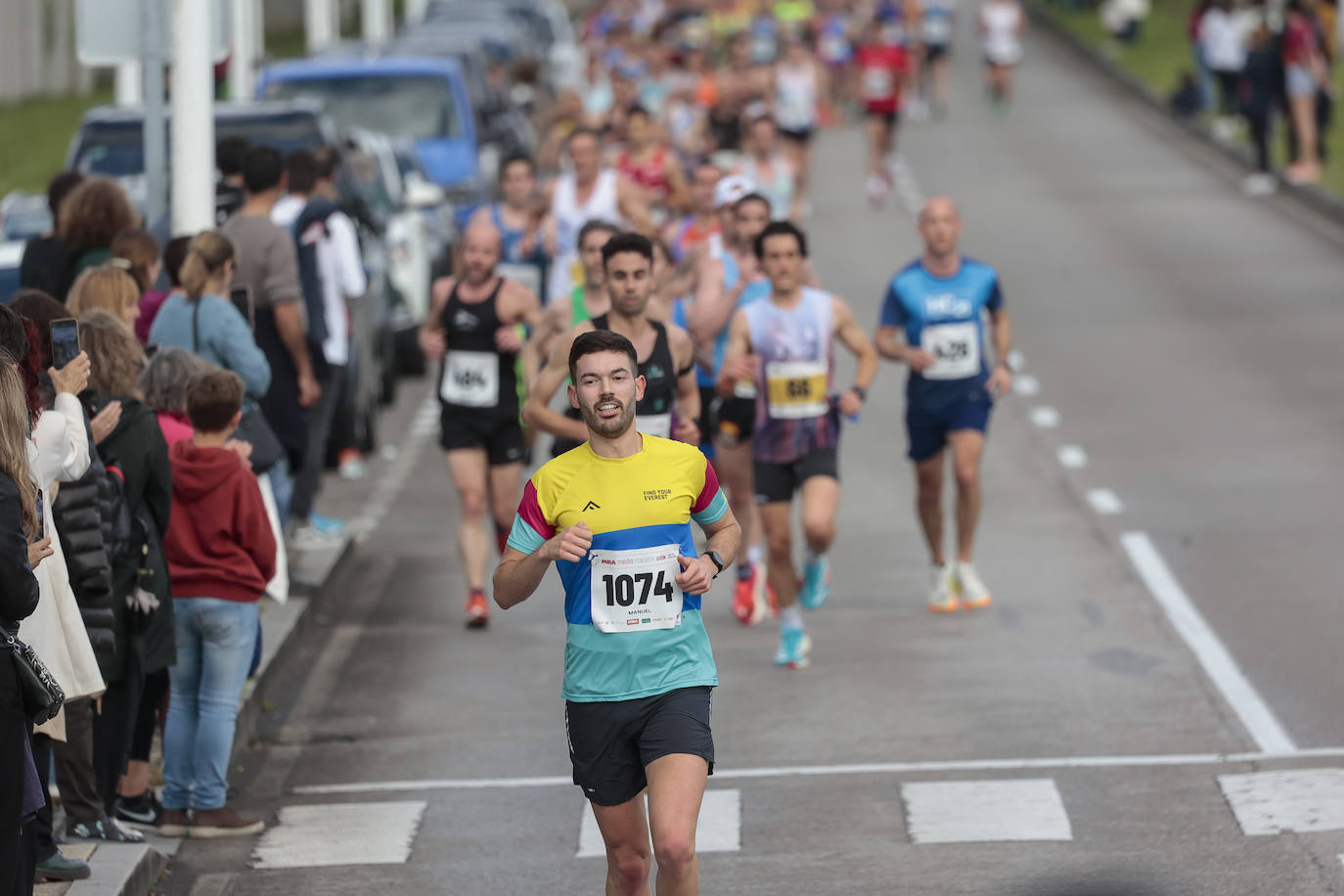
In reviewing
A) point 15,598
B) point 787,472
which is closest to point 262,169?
point 787,472

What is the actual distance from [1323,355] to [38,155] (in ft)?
79.7

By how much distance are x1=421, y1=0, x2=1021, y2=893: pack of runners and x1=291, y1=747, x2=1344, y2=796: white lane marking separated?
1288mm

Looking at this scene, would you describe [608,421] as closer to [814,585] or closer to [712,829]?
[712,829]

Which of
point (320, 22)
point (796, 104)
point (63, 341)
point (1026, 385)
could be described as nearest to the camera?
point (63, 341)

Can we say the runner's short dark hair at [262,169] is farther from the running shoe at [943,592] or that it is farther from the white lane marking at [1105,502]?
the white lane marking at [1105,502]

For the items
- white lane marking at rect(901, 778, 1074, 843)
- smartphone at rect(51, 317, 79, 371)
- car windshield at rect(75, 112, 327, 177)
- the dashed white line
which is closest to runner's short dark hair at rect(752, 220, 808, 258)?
white lane marking at rect(901, 778, 1074, 843)

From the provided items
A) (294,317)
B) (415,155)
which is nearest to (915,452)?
(294,317)

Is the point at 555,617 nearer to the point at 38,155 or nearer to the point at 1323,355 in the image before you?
the point at 1323,355

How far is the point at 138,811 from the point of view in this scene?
8.80 meters

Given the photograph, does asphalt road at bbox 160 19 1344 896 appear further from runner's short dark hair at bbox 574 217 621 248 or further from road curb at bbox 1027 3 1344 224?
road curb at bbox 1027 3 1344 224

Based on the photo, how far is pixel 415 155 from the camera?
2197cm

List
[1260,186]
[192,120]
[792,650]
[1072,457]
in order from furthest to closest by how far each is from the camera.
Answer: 1. [1260,186]
2. [1072,457]
3. [192,120]
4. [792,650]

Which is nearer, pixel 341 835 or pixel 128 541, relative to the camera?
pixel 128 541

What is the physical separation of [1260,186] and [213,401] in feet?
82.6
